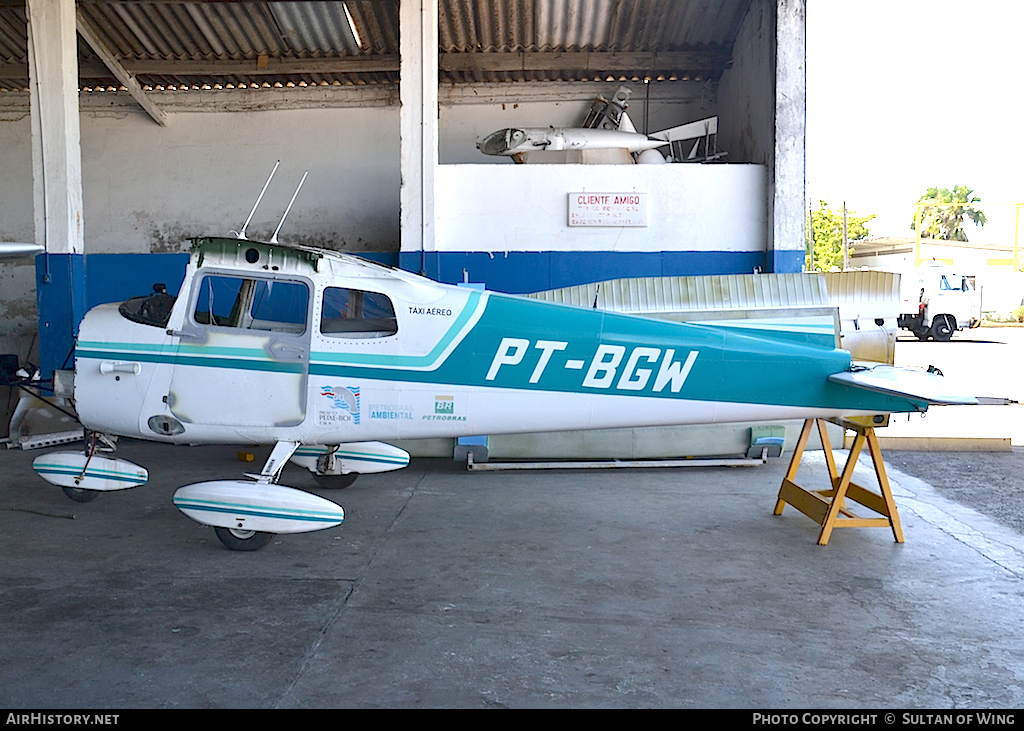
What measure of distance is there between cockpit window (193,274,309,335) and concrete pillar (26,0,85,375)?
442 centimetres

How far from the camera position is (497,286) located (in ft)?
29.2

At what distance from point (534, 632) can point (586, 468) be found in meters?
4.04

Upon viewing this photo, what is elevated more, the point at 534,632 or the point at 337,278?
the point at 337,278

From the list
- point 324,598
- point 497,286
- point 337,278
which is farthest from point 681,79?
point 324,598

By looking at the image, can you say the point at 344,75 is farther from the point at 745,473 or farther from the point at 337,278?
the point at 745,473

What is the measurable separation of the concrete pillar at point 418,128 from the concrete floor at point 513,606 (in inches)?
118

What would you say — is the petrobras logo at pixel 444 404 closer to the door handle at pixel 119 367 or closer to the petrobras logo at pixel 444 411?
the petrobras logo at pixel 444 411

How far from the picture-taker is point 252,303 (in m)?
5.30

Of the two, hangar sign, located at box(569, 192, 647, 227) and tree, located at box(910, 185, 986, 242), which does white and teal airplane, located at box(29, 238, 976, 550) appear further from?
tree, located at box(910, 185, 986, 242)

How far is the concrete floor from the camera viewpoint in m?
3.32

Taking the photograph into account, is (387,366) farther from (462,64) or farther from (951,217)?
(951,217)

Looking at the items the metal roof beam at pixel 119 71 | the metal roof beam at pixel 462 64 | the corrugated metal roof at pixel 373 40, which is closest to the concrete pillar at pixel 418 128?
the corrugated metal roof at pixel 373 40

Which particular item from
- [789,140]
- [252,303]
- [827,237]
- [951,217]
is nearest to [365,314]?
[252,303]

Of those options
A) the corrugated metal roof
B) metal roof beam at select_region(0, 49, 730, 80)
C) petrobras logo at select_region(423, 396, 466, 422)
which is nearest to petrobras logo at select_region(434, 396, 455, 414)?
petrobras logo at select_region(423, 396, 466, 422)
